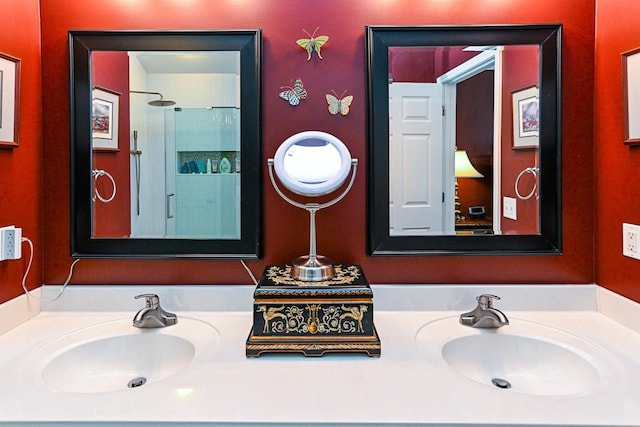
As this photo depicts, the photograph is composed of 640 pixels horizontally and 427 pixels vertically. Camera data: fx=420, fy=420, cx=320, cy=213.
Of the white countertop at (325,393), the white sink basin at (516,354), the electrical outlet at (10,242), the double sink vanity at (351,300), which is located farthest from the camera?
the electrical outlet at (10,242)

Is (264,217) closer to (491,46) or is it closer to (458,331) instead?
(458,331)

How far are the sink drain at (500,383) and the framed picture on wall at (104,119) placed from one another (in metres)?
1.50

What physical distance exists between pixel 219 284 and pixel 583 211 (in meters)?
1.37

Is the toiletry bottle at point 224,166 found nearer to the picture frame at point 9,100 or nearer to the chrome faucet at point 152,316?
the chrome faucet at point 152,316

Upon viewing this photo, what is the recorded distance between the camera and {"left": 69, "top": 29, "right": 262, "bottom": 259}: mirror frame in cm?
150

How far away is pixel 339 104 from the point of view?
4.97ft

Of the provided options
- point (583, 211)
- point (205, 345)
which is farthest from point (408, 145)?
point (205, 345)

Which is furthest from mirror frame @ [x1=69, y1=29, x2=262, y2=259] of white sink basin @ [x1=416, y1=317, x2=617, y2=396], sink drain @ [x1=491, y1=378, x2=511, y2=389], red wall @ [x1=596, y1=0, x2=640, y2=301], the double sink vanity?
red wall @ [x1=596, y1=0, x2=640, y2=301]

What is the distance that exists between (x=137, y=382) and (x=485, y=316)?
1.13 metres

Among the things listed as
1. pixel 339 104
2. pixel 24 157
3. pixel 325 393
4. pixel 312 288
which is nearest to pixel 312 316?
pixel 312 288

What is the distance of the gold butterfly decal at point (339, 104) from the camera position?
1.51 metres

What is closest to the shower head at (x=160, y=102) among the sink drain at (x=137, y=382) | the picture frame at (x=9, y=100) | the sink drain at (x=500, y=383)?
the picture frame at (x=9, y=100)

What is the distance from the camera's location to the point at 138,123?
151 cm

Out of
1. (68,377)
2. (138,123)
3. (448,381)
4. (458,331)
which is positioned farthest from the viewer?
(138,123)
